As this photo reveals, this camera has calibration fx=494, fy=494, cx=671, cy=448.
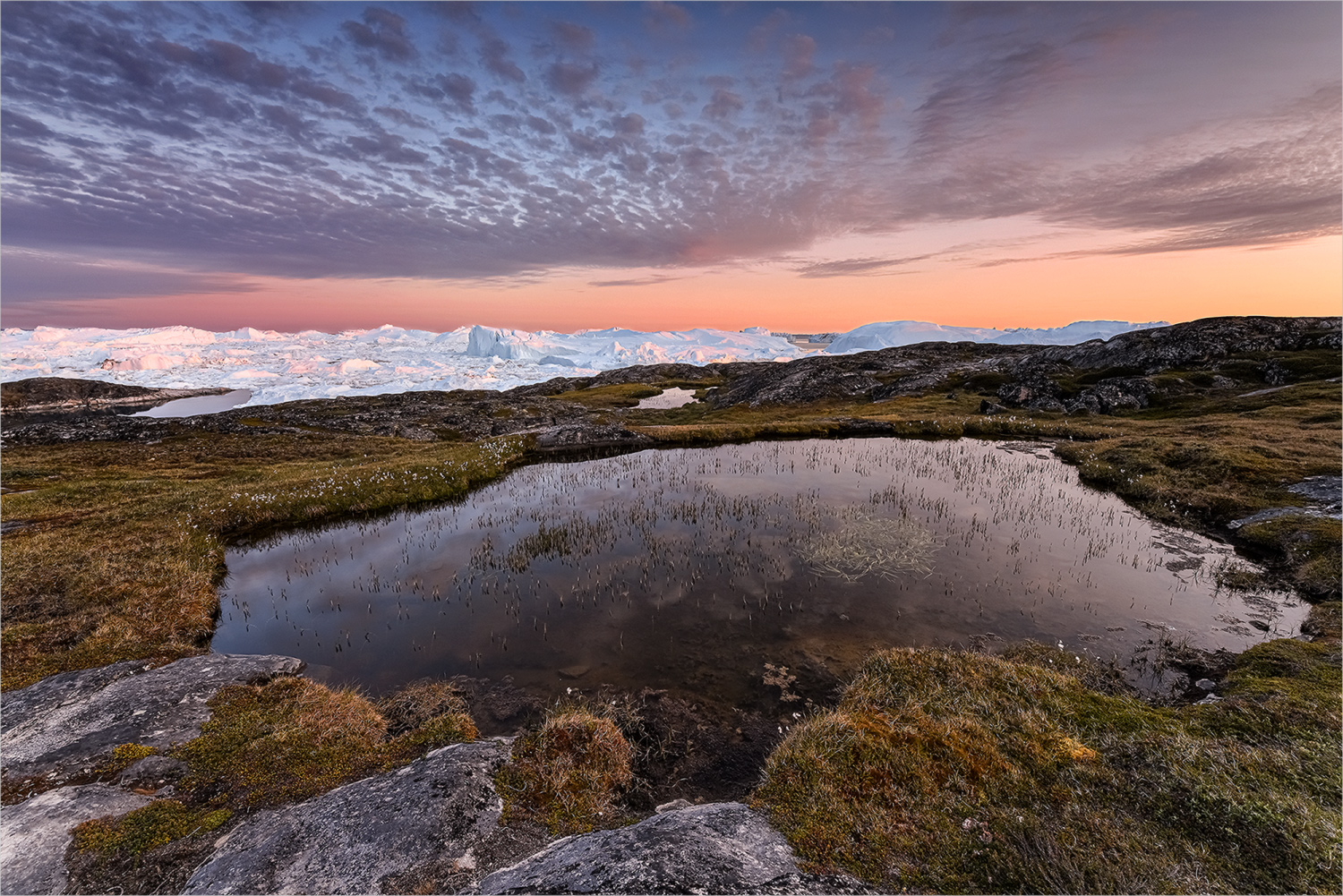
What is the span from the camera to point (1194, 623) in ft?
57.3

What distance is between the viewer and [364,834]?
8.75 meters

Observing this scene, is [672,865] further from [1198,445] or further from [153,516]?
[1198,445]

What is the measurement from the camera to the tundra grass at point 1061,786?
755cm

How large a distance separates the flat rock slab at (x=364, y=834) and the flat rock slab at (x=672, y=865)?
1503 millimetres

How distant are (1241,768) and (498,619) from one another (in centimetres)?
1991

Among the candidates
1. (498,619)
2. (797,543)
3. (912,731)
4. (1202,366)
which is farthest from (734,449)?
(1202,366)

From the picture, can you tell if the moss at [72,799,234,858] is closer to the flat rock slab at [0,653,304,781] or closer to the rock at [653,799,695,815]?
the flat rock slab at [0,653,304,781]

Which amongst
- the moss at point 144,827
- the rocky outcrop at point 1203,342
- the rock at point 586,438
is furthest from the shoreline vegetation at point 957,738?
the rocky outcrop at point 1203,342

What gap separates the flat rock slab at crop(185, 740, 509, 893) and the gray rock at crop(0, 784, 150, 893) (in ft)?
7.84

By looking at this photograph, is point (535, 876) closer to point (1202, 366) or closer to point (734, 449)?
point (734, 449)

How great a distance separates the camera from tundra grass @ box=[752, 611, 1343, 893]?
7547 millimetres

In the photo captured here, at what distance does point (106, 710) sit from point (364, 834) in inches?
381

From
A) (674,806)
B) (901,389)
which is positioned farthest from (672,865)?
(901,389)

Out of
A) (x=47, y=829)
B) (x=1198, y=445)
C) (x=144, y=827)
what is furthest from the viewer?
(x=1198, y=445)
